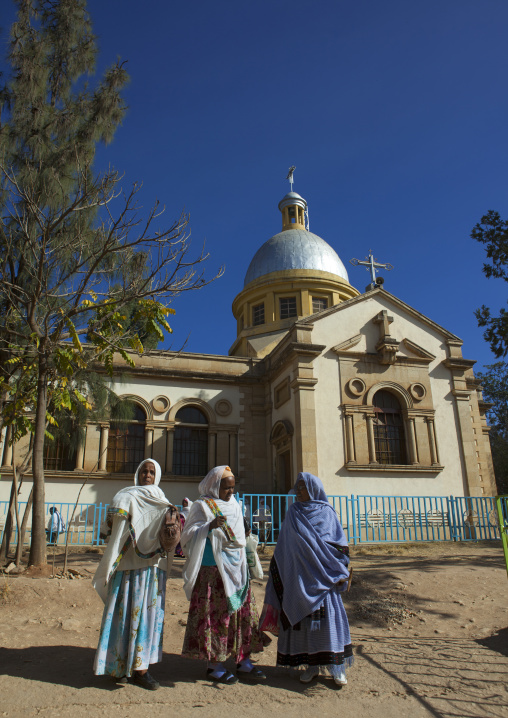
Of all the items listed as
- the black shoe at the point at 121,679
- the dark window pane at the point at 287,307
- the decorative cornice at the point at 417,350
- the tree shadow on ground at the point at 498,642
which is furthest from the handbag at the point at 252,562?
the dark window pane at the point at 287,307

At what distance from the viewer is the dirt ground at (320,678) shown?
3947 millimetres

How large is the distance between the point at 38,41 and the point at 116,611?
9896 millimetres

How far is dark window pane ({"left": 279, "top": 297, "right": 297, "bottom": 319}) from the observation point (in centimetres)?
2170

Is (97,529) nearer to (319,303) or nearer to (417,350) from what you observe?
(417,350)

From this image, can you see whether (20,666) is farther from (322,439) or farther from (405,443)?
(405,443)

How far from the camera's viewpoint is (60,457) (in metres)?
15.8

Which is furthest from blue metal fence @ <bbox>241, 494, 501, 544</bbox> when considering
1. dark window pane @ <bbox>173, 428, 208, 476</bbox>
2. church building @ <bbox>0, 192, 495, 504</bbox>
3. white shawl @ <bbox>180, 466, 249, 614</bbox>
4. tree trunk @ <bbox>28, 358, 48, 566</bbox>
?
white shawl @ <bbox>180, 466, 249, 614</bbox>

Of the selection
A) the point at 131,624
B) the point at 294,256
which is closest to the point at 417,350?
the point at 294,256

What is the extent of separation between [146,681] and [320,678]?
1.46m

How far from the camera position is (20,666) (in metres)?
4.57

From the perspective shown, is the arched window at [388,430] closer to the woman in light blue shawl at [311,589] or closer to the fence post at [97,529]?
the fence post at [97,529]

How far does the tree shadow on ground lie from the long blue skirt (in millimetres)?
1880

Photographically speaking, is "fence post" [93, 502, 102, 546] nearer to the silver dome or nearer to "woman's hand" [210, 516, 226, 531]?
"woman's hand" [210, 516, 226, 531]

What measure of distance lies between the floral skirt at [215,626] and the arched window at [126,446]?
39.3 feet
